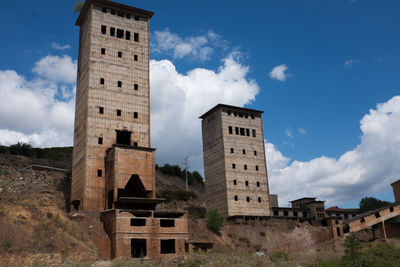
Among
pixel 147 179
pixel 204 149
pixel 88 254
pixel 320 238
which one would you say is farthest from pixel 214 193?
pixel 88 254

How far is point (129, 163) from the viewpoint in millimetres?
39500

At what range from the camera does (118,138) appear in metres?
43.4

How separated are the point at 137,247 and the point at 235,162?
23111mm

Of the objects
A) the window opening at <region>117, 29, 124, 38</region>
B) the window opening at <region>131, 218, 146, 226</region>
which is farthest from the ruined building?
the window opening at <region>131, 218, 146, 226</region>

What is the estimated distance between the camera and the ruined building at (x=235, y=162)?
55.1 meters

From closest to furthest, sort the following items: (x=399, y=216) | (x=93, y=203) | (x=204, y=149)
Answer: (x=93, y=203) → (x=399, y=216) → (x=204, y=149)

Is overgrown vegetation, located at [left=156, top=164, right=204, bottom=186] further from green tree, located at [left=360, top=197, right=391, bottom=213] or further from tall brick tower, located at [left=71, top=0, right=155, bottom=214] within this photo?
tall brick tower, located at [left=71, top=0, right=155, bottom=214]

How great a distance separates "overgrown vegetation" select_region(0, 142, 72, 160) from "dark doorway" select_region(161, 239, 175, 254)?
4361 centimetres

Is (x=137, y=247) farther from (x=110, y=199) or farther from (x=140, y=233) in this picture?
(x=110, y=199)

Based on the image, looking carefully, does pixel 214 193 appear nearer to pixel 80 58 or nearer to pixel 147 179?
pixel 147 179

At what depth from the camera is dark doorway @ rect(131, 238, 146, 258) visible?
35.5m

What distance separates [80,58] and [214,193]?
24.2m

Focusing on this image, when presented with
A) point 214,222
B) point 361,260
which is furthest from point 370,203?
point 361,260

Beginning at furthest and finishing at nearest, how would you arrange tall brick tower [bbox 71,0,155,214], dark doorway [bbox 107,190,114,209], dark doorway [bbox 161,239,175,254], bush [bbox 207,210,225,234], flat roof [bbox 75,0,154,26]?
bush [bbox 207,210,225,234]
flat roof [bbox 75,0,154,26]
tall brick tower [bbox 71,0,155,214]
dark doorway [bbox 107,190,114,209]
dark doorway [bbox 161,239,175,254]
